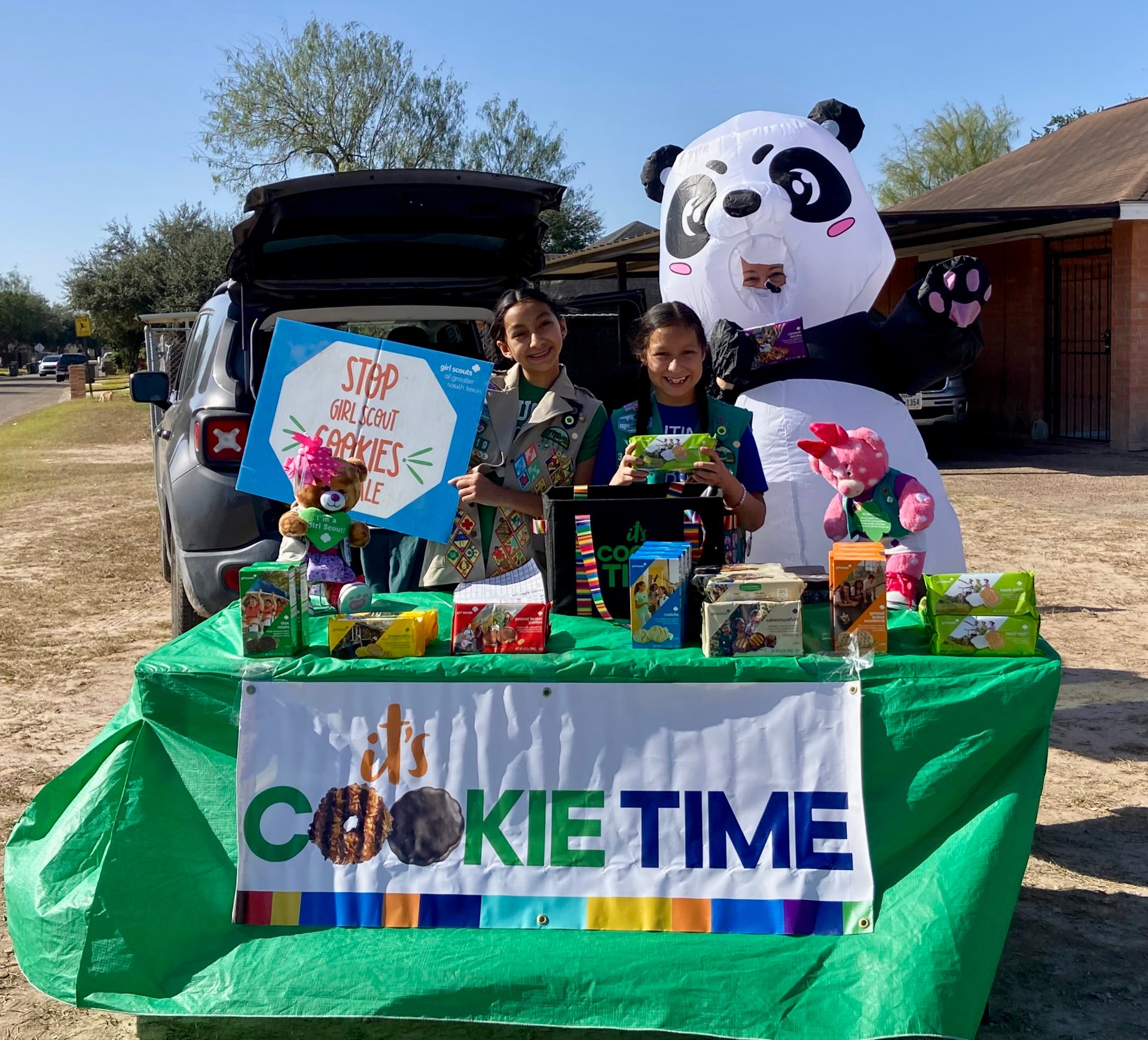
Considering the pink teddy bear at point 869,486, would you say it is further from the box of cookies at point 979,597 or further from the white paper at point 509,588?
the white paper at point 509,588

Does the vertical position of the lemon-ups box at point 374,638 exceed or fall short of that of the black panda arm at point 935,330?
it falls short

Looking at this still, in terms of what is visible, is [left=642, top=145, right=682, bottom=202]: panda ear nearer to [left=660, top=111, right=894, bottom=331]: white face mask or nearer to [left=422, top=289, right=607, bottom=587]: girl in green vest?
[left=660, top=111, right=894, bottom=331]: white face mask

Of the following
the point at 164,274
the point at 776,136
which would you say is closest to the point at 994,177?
the point at 776,136

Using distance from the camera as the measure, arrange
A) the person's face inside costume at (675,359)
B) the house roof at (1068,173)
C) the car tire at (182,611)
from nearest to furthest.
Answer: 1. the person's face inside costume at (675,359)
2. the car tire at (182,611)
3. the house roof at (1068,173)

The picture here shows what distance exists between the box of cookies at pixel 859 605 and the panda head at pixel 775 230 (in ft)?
7.64

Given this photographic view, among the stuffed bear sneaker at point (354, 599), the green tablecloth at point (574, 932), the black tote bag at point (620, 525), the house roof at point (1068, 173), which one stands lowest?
the green tablecloth at point (574, 932)

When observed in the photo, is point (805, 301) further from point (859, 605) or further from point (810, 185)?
point (859, 605)

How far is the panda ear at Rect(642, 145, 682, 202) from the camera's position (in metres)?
5.28

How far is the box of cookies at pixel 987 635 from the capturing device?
2547 millimetres

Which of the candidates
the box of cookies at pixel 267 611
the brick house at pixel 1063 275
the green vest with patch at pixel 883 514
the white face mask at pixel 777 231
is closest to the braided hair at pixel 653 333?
the green vest with patch at pixel 883 514

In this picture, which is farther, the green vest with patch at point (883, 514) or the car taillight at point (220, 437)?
the car taillight at point (220, 437)

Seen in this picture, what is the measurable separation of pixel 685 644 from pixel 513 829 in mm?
538

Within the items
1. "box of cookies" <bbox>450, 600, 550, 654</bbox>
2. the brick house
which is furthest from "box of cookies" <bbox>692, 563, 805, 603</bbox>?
the brick house

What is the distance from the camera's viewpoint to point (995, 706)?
2.49 metres
